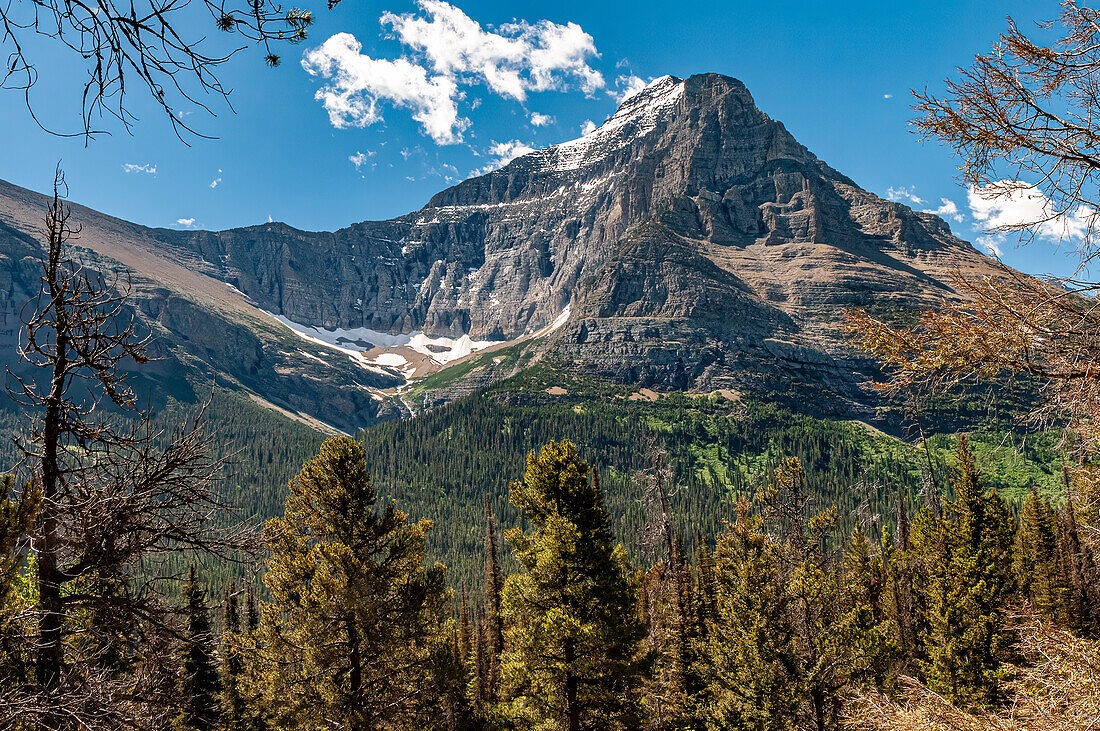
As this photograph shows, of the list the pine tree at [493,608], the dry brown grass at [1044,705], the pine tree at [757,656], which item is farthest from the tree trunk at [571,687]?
the pine tree at [493,608]

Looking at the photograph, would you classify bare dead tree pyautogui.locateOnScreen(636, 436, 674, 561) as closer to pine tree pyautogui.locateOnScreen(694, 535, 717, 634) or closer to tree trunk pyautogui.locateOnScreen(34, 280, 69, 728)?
pine tree pyautogui.locateOnScreen(694, 535, 717, 634)

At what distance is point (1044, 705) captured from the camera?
262 inches

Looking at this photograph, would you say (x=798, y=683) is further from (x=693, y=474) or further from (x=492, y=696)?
(x=693, y=474)

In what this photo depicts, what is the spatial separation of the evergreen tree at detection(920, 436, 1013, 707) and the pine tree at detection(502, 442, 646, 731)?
1425 centimetres

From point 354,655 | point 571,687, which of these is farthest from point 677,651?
point 354,655

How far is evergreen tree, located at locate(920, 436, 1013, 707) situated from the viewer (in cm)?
2242

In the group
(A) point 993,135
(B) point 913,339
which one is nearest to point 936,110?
(A) point 993,135

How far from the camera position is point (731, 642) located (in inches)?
877

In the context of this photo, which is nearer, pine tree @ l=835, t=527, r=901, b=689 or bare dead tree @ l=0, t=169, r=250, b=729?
bare dead tree @ l=0, t=169, r=250, b=729

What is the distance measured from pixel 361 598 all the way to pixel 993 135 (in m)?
15.8

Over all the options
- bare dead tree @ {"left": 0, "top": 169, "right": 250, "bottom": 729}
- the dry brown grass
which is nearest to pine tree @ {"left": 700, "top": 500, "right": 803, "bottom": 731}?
the dry brown grass

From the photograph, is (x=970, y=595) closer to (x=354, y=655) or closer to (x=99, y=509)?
(x=354, y=655)

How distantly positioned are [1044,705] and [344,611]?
14152mm

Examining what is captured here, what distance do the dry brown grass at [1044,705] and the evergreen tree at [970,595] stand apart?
18969mm
